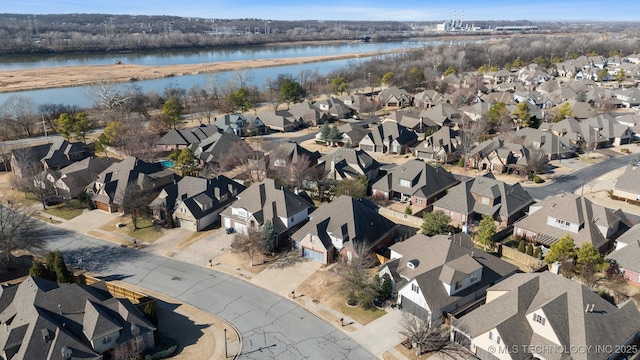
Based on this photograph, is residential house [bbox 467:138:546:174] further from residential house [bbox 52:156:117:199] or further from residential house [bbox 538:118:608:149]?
residential house [bbox 52:156:117:199]

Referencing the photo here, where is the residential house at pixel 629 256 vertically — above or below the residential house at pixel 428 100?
below

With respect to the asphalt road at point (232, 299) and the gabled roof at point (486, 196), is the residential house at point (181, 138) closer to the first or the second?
the asphalt road at point (232, 299)

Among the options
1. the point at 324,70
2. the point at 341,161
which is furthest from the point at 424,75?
the point at 341,161

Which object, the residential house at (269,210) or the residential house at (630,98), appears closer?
the residential house at (269,210)

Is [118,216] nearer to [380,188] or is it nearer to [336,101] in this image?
[380,188]

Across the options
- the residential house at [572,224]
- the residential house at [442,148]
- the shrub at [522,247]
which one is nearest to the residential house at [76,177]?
the residential house at [442,148]

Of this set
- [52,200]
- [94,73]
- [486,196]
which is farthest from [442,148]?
[94,73]
